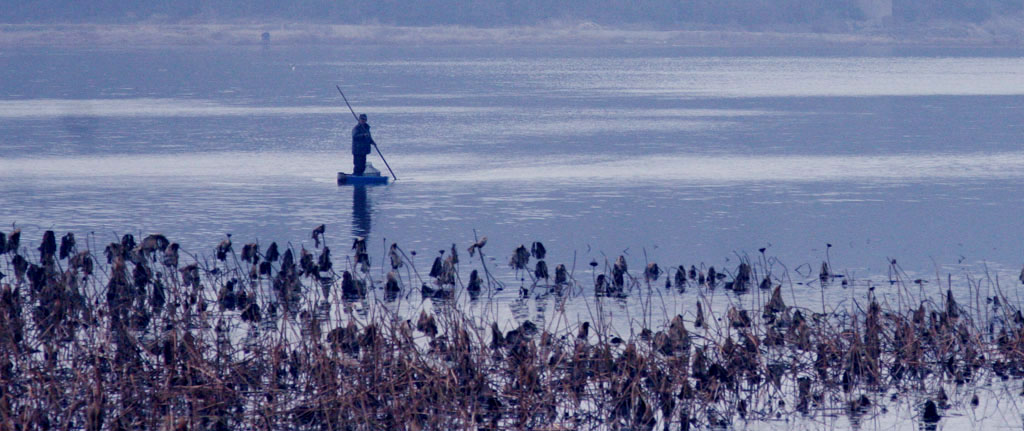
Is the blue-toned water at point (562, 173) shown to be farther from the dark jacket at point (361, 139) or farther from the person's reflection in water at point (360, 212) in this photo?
the dark jacket at point (361, 139)

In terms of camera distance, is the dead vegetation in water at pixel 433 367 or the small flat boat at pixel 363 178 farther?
the small flat boat at pixel 363 178

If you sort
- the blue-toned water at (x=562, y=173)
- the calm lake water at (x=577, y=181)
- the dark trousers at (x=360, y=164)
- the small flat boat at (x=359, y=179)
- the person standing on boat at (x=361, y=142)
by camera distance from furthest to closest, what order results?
the small flat boat at (x=359, y=179), the dark trousers at (x=360, y=164), the person standing on boat at (x=361, y=142), the blue-toned water at (x=562, y=173), the calm lake water at (x=577, y=181)

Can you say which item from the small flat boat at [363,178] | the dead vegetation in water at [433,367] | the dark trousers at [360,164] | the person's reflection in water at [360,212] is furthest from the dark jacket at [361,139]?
the dead vegetation in water at [433,367]

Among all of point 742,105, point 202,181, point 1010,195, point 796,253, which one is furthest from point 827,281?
point 742,105

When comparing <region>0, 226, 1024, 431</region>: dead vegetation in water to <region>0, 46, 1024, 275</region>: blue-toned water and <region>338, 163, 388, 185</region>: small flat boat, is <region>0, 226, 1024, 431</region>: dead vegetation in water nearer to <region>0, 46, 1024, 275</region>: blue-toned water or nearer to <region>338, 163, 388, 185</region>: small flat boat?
<region>0, 46, 1024, 275</region>: blue-toned water

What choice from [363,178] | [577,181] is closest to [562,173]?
[577,181]

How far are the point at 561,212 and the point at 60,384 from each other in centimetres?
1327

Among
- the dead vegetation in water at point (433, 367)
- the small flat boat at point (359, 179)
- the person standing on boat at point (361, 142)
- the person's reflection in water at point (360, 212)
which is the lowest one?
the dead vegetation in water at point (433, 367)

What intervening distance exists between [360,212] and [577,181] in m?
6.47

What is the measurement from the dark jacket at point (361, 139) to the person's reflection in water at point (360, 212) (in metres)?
0.70

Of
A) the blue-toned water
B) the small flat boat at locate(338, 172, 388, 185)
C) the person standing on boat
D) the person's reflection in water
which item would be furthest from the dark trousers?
the blue-toned water

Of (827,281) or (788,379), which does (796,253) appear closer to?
(827,281)

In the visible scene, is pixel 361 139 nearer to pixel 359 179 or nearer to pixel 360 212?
pixel 359 179

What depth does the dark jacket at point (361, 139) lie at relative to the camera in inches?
1000
